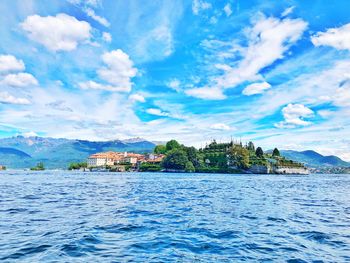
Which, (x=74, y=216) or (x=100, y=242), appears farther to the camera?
(x=74, y=216)

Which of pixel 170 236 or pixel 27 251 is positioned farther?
pixel 170 236

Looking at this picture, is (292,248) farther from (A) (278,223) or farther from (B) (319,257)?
(A) (278,223)

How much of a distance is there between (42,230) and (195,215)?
11.4m

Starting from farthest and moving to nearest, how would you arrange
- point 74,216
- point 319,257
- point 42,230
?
point 74,216, point 42,230, point 319,257

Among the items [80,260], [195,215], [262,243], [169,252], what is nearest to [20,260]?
[80,260]

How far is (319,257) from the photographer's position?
14.1 metres

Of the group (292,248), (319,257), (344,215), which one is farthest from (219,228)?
(344,215)

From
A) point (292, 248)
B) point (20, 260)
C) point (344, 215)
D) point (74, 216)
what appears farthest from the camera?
point (344, 215)

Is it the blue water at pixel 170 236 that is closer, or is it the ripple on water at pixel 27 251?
the ripple on water at pixel 27 251

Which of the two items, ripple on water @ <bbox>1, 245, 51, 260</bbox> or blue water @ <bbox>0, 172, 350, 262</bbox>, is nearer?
ripple on water @ <bbox>1, 245, 51, 260</bbox>

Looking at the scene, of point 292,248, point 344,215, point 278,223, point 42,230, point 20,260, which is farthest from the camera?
point 344,215

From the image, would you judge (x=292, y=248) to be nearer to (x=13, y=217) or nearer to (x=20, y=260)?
(x=20, y=260)

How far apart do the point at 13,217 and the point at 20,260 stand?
12.2 meters

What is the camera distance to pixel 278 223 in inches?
877
